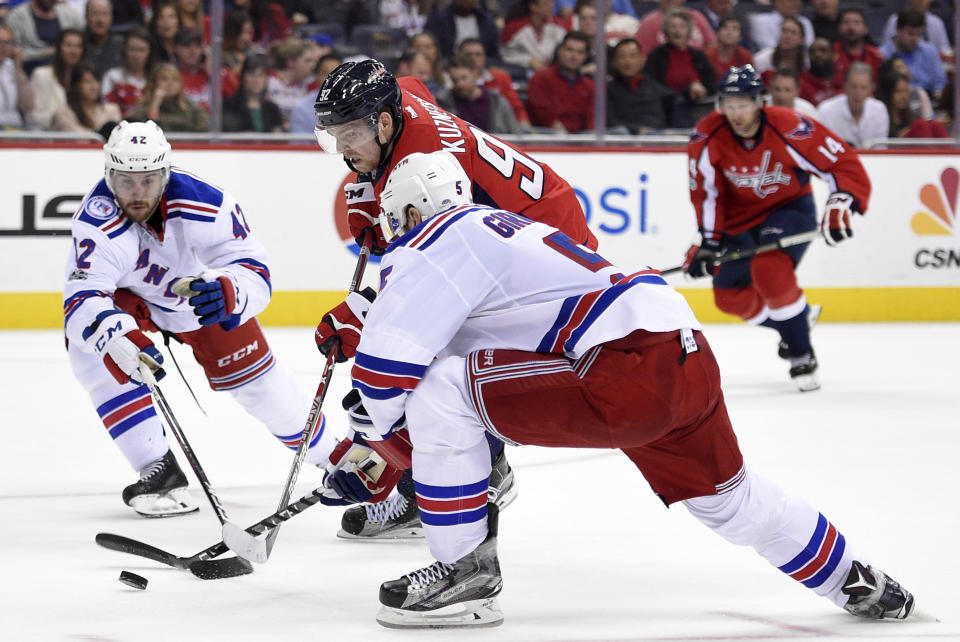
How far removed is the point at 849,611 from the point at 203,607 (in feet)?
3.69

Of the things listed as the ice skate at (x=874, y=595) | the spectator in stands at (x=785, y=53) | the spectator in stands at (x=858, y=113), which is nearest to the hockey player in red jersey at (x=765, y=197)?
the spectator in stands at (x=858, y=113)

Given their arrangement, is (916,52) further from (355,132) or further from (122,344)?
Result: (122,344)

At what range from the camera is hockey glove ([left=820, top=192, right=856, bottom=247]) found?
17.4 ft

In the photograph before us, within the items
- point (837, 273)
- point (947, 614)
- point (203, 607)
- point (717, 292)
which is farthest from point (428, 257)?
point (837, 273)

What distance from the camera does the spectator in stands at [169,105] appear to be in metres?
6.80

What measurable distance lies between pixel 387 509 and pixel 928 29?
5545mm

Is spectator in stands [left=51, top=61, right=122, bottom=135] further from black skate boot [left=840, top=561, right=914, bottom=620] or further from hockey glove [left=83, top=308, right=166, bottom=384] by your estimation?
black skate boot [left=840, top=561, right=914, bottom=620]

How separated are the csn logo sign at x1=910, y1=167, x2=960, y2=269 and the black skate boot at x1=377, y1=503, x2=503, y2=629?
5586mm

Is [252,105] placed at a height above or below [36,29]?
below

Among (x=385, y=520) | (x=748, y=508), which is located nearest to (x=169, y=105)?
(x=385, y=520)

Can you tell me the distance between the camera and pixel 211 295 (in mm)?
3105

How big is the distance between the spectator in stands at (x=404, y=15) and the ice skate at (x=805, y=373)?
290cm

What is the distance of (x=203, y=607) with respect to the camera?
253 centimetres

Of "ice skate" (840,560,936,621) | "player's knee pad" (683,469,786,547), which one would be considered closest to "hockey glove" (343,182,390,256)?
"player's knee pad" (683,469,786,547)
